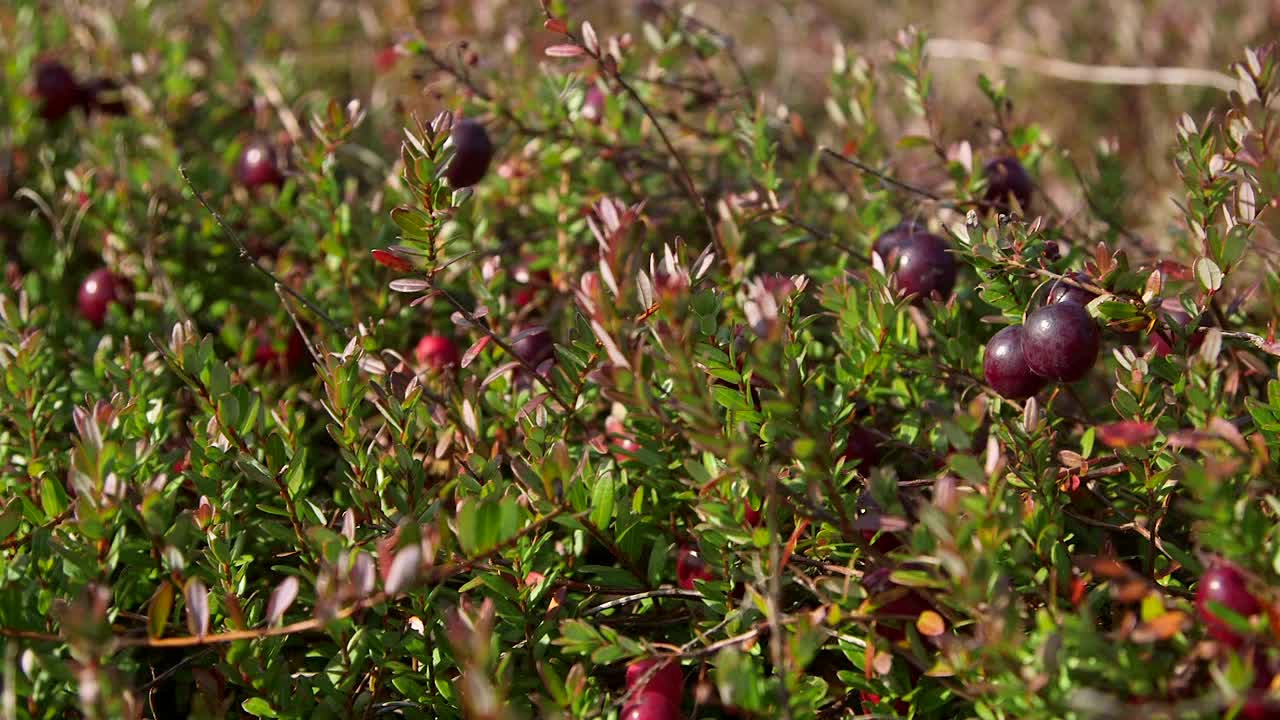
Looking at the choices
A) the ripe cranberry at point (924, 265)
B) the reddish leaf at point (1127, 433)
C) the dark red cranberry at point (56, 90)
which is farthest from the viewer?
the dark red cranberry at point (56, 90)

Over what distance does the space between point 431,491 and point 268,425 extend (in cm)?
29

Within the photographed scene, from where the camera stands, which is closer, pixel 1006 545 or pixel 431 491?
pixel 1006 545

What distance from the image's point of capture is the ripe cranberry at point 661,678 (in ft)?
3.68

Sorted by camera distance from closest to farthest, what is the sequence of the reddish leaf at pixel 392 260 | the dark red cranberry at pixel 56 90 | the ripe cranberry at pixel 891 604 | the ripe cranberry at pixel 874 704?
the ripe cranberry at pixel 891 604
the ripe cranberry at pixel 874 704
the reddish leaf at pixel 392 260
the dark red cranberry at pixel 56 90

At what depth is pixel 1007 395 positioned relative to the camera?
1286 mm

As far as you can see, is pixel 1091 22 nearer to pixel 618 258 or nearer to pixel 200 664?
pixel 618 258

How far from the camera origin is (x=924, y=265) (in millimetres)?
1502

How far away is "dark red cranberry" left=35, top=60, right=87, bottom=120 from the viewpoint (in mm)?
2311

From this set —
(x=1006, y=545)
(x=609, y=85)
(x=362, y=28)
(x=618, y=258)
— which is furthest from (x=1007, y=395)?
(x=362, y=28)

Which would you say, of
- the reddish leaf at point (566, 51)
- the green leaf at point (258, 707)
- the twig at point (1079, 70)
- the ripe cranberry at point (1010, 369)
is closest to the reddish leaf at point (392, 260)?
the reddish leaf at point (566, 51)

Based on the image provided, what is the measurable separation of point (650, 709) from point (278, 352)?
38.9 inches

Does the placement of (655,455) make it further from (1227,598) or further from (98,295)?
(98,295)

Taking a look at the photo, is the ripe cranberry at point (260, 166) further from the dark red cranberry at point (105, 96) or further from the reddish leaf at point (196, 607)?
the reddish leaf at point (196, 607)

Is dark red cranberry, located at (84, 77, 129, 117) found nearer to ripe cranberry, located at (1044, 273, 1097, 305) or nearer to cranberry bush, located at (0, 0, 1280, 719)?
cranberry bush, located at (0, 0, 1280, 719)
